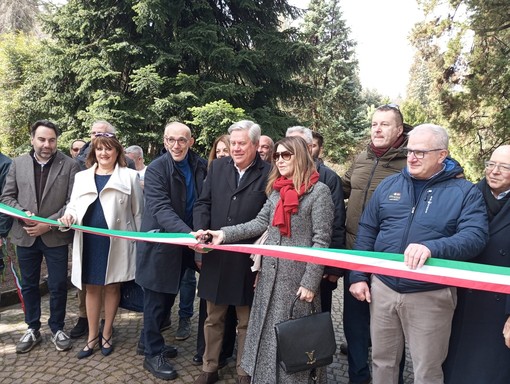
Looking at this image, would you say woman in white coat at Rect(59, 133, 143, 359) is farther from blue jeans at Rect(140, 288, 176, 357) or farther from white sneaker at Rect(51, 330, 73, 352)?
blue jeans at Rect(140, 288, 176, 357)

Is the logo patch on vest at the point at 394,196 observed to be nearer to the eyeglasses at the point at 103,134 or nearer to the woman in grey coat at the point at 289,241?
the woman in grey coat at the point at 289,241

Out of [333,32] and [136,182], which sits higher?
[333,32]

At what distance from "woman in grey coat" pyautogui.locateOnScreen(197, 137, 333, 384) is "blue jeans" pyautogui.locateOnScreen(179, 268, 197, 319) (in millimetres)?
1823

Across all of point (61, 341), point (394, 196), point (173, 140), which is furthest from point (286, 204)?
point (61, 341)

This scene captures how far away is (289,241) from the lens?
2986 mm

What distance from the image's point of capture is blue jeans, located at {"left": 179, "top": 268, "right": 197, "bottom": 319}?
4742 millimetres

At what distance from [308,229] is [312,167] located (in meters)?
0.49

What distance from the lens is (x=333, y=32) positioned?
85.1 feet

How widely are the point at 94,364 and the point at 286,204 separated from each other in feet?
8.82

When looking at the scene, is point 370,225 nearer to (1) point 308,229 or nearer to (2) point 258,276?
(1) point 308,229

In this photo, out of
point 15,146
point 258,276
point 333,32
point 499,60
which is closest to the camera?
point 258,276

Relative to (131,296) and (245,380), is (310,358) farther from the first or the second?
(131,296)

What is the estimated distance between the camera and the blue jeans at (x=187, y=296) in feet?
15.6

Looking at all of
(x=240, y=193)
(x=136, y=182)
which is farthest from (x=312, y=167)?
(x=136, y=182)
